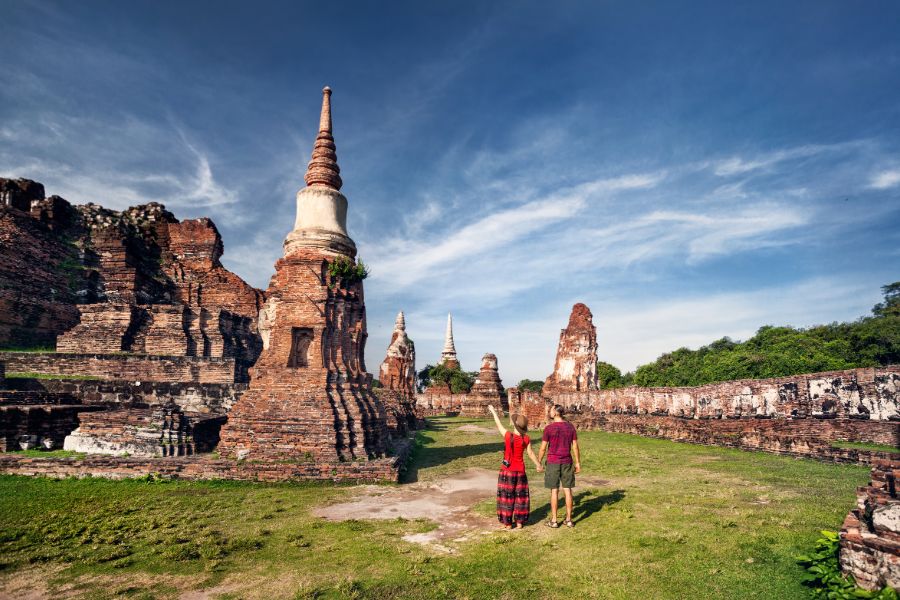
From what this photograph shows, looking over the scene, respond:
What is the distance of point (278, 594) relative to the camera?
3688 millimetres

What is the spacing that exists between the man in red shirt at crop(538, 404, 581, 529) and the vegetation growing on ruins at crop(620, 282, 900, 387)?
1823 centimetres

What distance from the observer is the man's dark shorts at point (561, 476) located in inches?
209

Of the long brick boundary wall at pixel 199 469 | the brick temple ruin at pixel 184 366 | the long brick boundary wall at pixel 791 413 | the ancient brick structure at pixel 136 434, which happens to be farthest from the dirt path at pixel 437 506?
the long brick boundary wall at pixel 791 413

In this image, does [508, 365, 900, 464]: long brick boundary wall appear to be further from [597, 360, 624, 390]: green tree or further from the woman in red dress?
[597, 360, 624, 390]: green tree

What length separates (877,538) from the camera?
10.1 feet

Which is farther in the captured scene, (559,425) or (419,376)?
(419,376)

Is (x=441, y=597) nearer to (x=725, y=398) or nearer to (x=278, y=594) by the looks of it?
(x=278, y=594)

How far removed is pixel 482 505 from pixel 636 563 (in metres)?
2.60

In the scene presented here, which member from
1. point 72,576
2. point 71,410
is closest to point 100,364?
point 71,410

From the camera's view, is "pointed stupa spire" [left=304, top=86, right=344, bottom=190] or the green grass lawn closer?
the green grass lawn

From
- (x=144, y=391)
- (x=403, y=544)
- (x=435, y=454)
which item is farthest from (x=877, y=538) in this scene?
(x=144, y=391)

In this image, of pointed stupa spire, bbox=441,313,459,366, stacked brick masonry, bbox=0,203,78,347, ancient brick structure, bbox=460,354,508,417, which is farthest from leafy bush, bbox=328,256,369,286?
pointed stupa spire, bbox=441,313,459,366

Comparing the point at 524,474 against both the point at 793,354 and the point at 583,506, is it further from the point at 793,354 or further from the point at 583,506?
the point at 793,354

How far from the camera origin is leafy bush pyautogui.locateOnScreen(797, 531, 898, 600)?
117 inches
